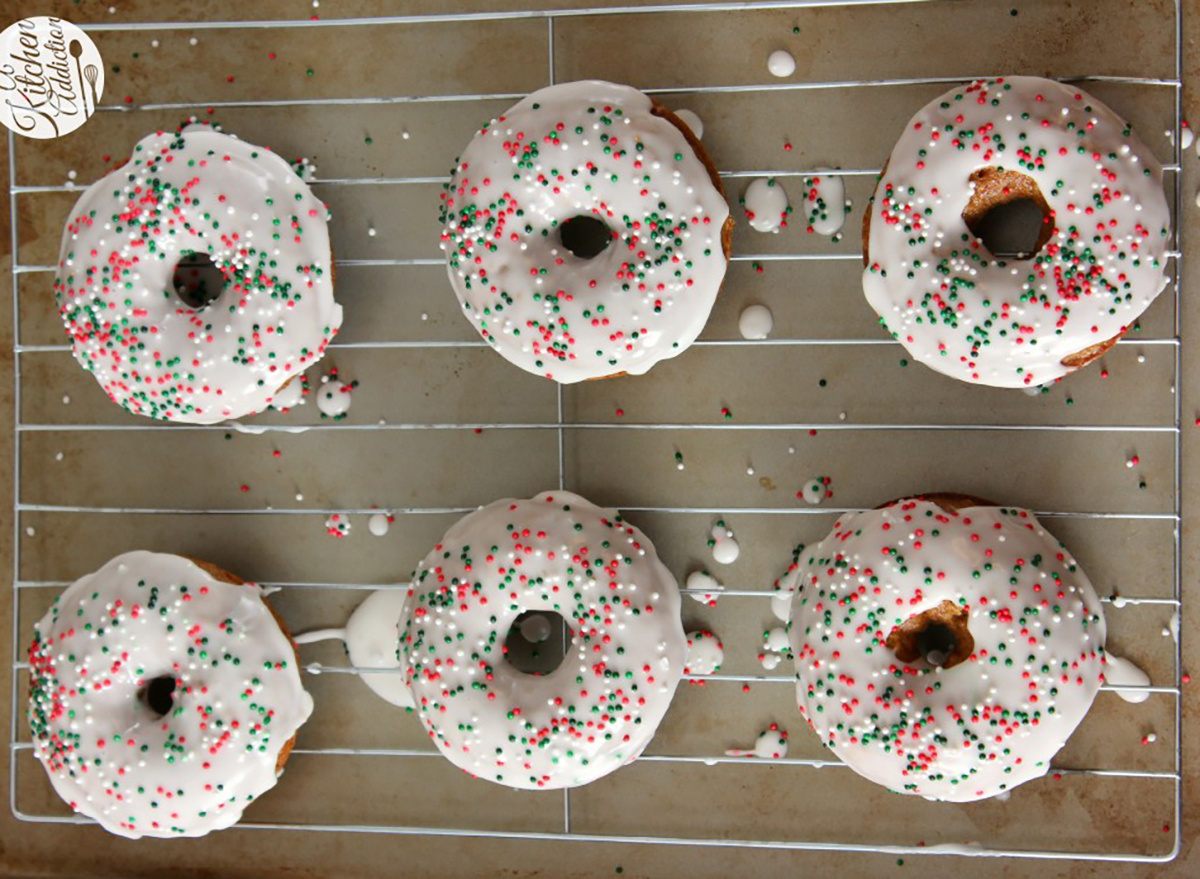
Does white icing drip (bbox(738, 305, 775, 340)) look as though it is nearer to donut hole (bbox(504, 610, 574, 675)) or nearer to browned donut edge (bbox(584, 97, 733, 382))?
browned donut edge (bbox(584, 97, 733, 382))

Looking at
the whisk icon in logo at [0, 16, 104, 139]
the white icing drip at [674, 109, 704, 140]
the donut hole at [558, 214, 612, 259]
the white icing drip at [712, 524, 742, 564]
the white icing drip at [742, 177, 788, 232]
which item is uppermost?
the whisk icon in logo at [0, 16, 104, 139]

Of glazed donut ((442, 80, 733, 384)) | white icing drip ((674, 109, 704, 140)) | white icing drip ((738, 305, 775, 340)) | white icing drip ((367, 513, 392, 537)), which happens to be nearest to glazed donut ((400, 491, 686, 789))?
white icing drip ((367, 513, 392, 537))

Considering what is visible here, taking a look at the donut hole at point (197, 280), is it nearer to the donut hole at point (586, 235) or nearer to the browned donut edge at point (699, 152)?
the donut hole at point (586, 235)

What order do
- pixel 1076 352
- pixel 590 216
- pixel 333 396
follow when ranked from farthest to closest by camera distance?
pixel 333 396, pixel 590 216, pixel 1076 352

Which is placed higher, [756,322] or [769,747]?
[756,322]

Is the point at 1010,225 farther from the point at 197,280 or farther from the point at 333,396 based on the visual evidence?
the point at 197,280

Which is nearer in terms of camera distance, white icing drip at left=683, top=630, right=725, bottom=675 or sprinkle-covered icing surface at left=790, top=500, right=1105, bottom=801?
sprinkle-covered icing surface at left=790, top=500, right=1105, bottom=801

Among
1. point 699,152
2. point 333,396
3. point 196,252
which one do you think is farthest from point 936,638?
point 196,252
